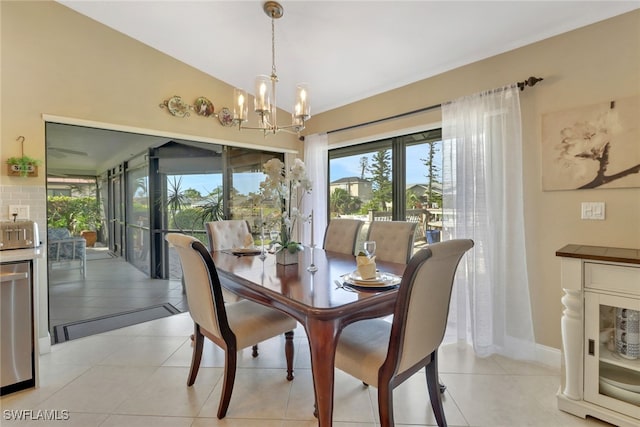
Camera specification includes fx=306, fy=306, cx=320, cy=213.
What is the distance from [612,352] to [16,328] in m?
3.66

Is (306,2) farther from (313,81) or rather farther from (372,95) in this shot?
(372,95)

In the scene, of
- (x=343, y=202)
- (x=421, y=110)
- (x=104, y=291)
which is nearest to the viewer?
(x=421, y=110)

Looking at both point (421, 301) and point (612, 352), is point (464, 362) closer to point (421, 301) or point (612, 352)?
point (612, 352)

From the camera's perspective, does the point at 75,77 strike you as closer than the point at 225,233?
Yes

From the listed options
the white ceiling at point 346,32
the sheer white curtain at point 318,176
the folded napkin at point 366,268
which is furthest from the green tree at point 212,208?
the folded napkin at point 366,268

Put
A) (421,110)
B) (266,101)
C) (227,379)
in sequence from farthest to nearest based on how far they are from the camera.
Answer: (421,110), (266,101), (227,379)

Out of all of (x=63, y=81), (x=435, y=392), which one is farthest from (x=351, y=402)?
(x=63, y=81)

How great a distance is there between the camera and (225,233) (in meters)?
3.04

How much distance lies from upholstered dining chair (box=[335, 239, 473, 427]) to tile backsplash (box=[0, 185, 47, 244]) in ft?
8.82

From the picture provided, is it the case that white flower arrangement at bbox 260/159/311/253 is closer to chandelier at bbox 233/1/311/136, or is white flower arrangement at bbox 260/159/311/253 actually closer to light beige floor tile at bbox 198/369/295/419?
chandelier at bbox 233/1/311/136

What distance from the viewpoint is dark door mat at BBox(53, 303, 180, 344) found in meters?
2.83

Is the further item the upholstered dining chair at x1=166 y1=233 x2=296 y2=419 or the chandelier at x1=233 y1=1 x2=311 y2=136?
the chandelier at x1=233 y1=1 x2=311 y2=136

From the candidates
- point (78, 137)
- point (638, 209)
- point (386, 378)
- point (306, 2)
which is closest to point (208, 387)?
point (386, 378)

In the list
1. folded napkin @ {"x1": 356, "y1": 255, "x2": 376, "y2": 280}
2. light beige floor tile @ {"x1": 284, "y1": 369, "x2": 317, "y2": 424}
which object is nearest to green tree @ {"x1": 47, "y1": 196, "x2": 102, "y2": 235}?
light beige floor tile @ {"x1": 284, "y1": 369, "x2": 317, "y2": 424}
